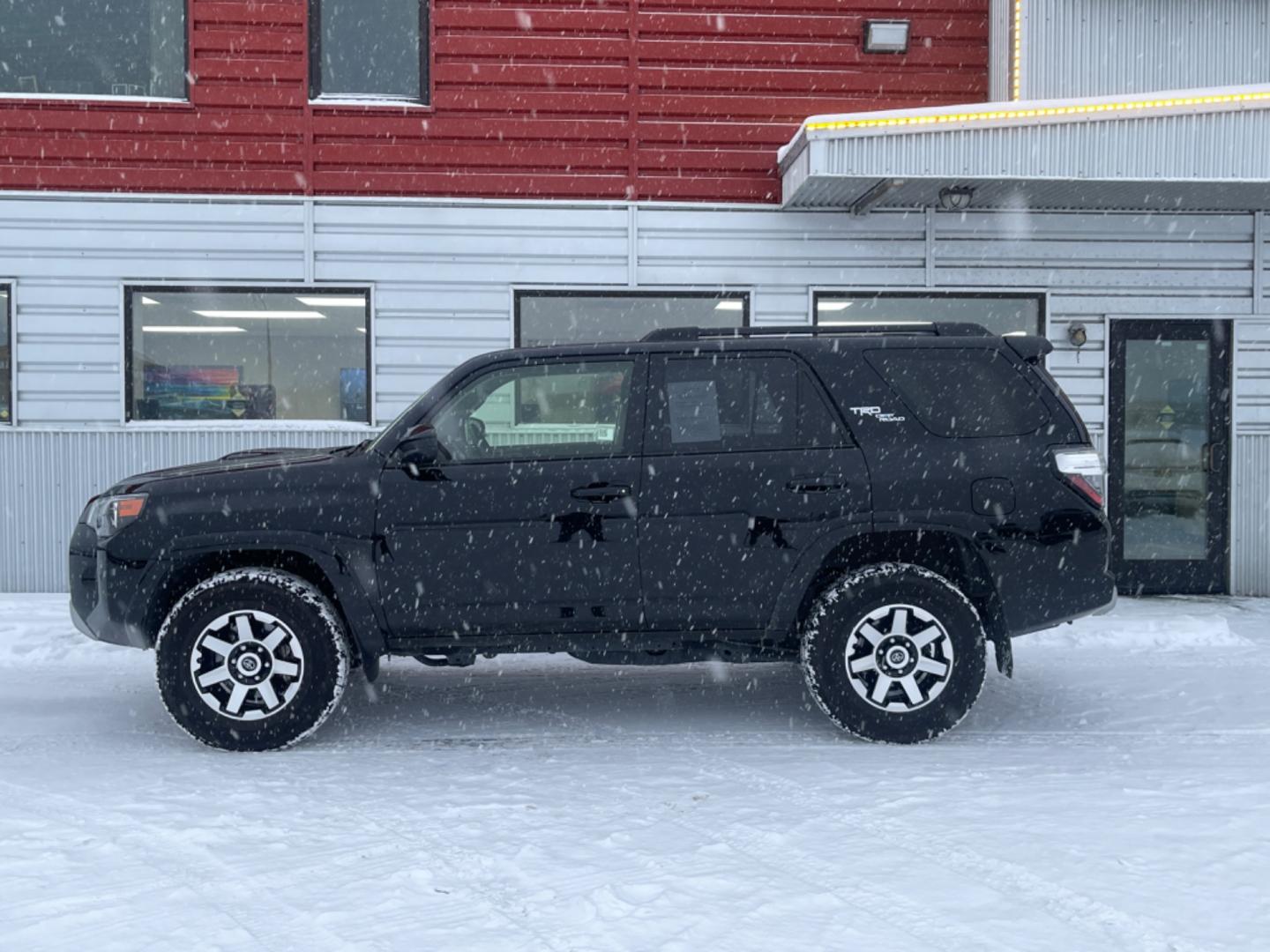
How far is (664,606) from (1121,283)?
6.72m

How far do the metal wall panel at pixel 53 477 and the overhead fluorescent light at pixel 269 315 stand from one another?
38.9 inches

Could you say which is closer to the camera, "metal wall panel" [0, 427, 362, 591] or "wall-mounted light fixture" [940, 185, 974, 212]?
"wall-mounted light fixture" [940, 185, 974, 212]

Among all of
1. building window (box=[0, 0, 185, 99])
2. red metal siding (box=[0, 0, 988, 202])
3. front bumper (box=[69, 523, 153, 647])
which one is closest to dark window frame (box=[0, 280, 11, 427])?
red metal siding (box=[0, 0, 988, 202])

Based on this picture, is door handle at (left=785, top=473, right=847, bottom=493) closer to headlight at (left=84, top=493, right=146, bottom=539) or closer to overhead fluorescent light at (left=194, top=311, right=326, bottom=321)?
headlight at (left=84, top=493, right=146, bottom=539)

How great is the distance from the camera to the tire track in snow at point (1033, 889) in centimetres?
337

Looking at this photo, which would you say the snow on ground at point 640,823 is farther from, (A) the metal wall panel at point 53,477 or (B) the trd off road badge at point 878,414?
(A) the metal wall panel at point 53,477

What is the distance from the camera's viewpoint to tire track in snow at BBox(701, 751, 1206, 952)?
337 centimetres

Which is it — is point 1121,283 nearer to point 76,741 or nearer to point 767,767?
point 767,767

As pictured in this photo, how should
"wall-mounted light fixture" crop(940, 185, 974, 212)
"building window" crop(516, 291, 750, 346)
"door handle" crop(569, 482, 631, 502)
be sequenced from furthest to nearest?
"building window" crop(516, 291, 750, 346) < "wall-mounted light fixture" crop(940, 185, 974, 212) < "door handle" crop(569, 482, 631, 502)

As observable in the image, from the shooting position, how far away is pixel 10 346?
10.1 meters

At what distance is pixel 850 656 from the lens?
5547 millimetres

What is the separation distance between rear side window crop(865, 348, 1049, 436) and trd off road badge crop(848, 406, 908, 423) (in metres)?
0.08

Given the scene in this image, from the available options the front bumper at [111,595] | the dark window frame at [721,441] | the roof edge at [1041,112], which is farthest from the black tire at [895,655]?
the roof edge at [1041,112]

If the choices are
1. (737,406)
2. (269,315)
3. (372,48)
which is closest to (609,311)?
(269,315)
